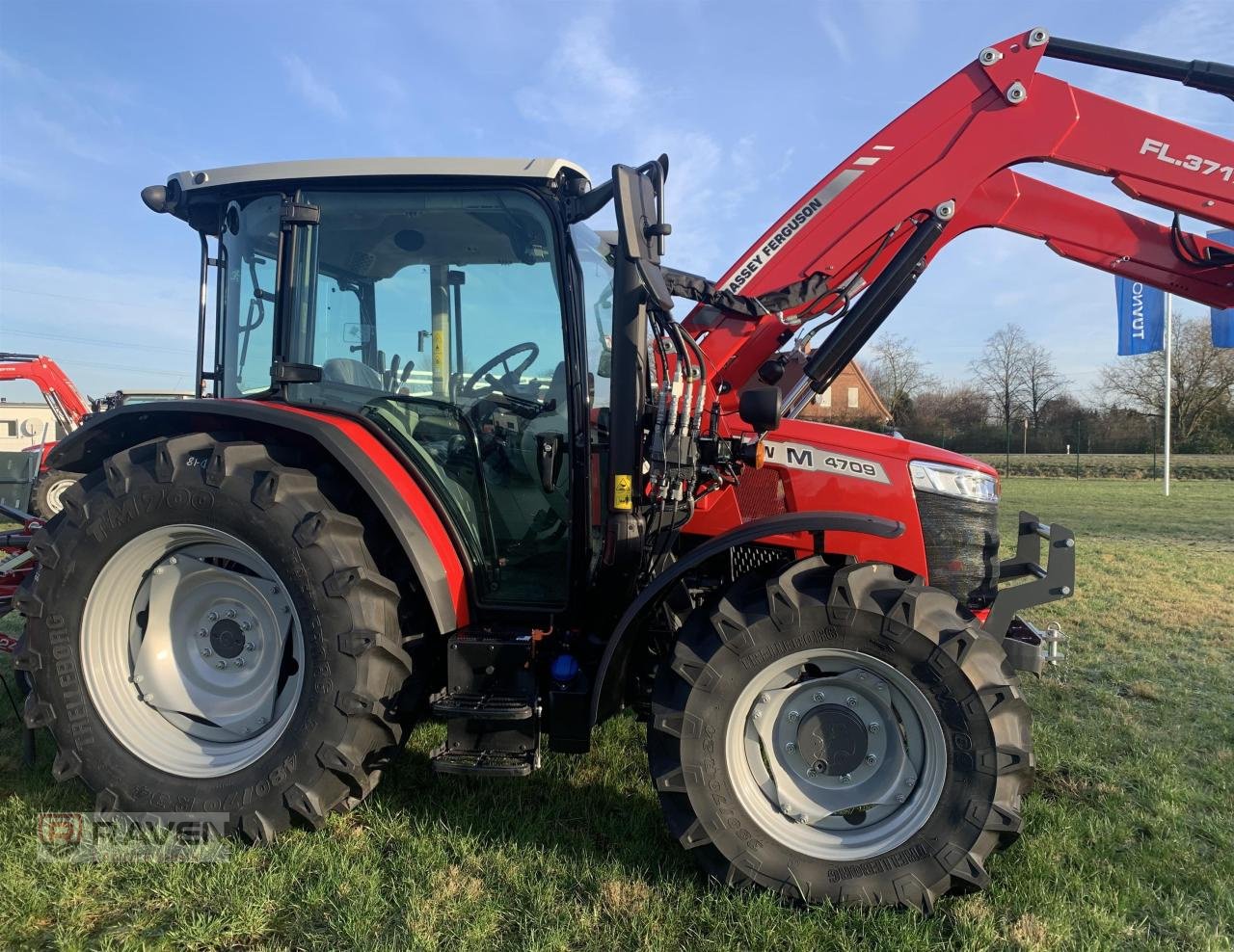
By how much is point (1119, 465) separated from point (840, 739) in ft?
94.3

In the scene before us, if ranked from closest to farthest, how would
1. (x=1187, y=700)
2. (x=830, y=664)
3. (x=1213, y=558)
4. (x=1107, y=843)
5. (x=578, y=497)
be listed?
(x=830, y=664) → (x=1107, y=843) → (x=578, y=497) → (x=1187, y=700) → (x=1213, y=558)

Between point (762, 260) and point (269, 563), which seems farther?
point (762, 260)

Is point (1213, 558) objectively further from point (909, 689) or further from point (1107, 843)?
point (909, 689)

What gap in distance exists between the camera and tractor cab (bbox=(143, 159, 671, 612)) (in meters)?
2.88

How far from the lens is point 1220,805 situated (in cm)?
305

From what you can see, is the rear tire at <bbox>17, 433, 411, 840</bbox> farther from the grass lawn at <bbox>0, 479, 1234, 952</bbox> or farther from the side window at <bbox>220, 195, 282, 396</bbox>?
the side window at <bbox>220, 195, 282, 396</bbox>

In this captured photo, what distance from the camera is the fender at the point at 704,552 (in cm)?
245

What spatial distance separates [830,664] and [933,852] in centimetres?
62

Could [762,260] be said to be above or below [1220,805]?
above

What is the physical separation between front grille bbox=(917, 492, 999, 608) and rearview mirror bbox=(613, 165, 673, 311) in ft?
4.13

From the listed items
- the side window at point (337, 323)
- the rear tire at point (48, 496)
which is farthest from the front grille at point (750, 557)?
the rear tire at point (48, 496)

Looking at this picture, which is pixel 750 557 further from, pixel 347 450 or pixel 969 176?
pixel 969 176

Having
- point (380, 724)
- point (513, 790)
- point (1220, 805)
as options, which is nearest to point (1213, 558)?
point (1220, 805)

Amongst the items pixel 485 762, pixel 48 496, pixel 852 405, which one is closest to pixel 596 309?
pixel 485 762
